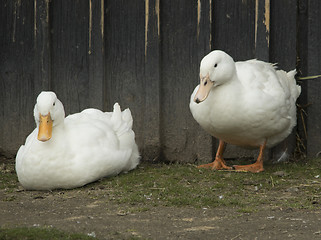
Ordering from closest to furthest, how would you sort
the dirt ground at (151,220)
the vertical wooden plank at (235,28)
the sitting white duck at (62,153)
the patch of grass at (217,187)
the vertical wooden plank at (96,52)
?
the dirt ground at (151,220) < the patch of grass at (217,187) < the sitting white duck at (62,153) < the vertical wooden plank at (235,28) < the vertical wooden plank at (96,52)

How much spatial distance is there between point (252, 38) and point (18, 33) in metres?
2.78

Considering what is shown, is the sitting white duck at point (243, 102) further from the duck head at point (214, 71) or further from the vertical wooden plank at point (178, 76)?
the vertical wooden plank at point (178, 76)

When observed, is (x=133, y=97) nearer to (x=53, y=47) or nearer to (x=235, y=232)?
(x=53, y=47)

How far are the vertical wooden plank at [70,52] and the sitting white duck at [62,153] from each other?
1.08 metres

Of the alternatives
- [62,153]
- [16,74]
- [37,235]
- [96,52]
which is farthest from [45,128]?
[16,74]

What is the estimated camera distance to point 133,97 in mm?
7441

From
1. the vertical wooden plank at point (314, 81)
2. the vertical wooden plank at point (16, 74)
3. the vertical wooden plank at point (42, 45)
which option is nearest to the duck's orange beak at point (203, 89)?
the vertical wooden plank at point (314, 81)

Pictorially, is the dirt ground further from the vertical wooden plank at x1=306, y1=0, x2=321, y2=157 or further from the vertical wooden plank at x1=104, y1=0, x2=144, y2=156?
the vertical wooden plank at x1=306, y1=0, x2=321, y2=157

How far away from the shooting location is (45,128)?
19.0 feet

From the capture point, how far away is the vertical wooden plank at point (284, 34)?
716 cm

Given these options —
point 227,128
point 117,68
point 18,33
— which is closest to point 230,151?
point 227,128

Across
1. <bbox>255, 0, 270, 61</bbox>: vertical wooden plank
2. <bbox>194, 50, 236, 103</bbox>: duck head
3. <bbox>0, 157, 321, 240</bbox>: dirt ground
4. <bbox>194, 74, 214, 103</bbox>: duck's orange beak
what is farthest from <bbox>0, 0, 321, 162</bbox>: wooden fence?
<bbox>0, 157, 321, 240</bbox>: dirt ground

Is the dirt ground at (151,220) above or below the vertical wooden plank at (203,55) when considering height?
below

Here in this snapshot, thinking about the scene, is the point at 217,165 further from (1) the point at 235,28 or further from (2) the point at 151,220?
(2) the point at 151,220
